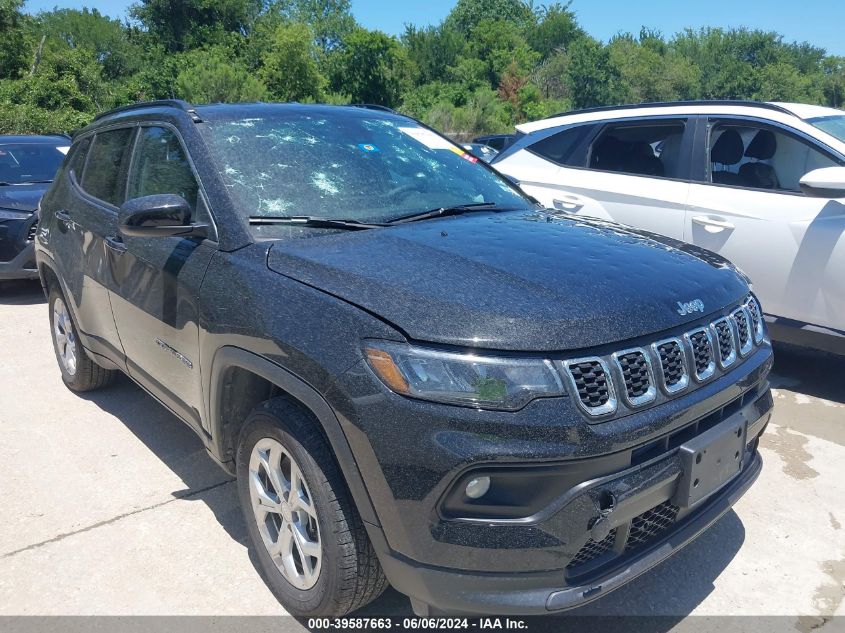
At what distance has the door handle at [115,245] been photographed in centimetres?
355

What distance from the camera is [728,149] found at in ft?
17.2

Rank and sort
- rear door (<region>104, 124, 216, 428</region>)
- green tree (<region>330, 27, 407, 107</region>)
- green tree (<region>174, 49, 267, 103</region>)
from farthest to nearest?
green tree (<region>330, 27, 407, 107</region>)
green tree (<region>174, 49, 267, 103</region>)
rear door (<region>104, 124, 216, 428</region>)

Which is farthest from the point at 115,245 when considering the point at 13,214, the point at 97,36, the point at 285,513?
the point at 97,36

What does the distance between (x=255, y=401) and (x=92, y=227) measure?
1.77 metres

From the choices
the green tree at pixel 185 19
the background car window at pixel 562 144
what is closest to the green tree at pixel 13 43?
the green tree at pixel 185 19

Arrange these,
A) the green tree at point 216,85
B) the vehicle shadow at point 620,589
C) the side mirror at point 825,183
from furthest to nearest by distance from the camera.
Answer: the green tree at point 216,85 < the side mirror at point 825,183 < the vehicle shadow at point 620,589

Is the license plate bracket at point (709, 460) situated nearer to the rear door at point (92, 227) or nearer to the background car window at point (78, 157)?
the rear door at point (92, 227)

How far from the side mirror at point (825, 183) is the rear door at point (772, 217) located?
17cm

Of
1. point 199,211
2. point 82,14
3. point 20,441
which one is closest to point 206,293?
point 199,211

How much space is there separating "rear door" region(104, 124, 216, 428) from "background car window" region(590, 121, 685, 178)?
347 centimetres

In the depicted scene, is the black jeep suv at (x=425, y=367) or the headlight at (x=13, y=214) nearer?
the black jeep suv at (x=425, y=367)

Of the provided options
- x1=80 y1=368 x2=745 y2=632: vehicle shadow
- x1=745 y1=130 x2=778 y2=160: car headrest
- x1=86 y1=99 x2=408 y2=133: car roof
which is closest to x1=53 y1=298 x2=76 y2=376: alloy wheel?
x1=80 y1=368 x2=745 y2=632: vehicle shadow

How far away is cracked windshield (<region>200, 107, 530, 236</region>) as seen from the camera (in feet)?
9.91

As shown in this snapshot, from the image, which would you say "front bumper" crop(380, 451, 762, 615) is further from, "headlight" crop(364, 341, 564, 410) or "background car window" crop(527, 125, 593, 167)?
"background car window" crop(527, 125, 593, 167)
